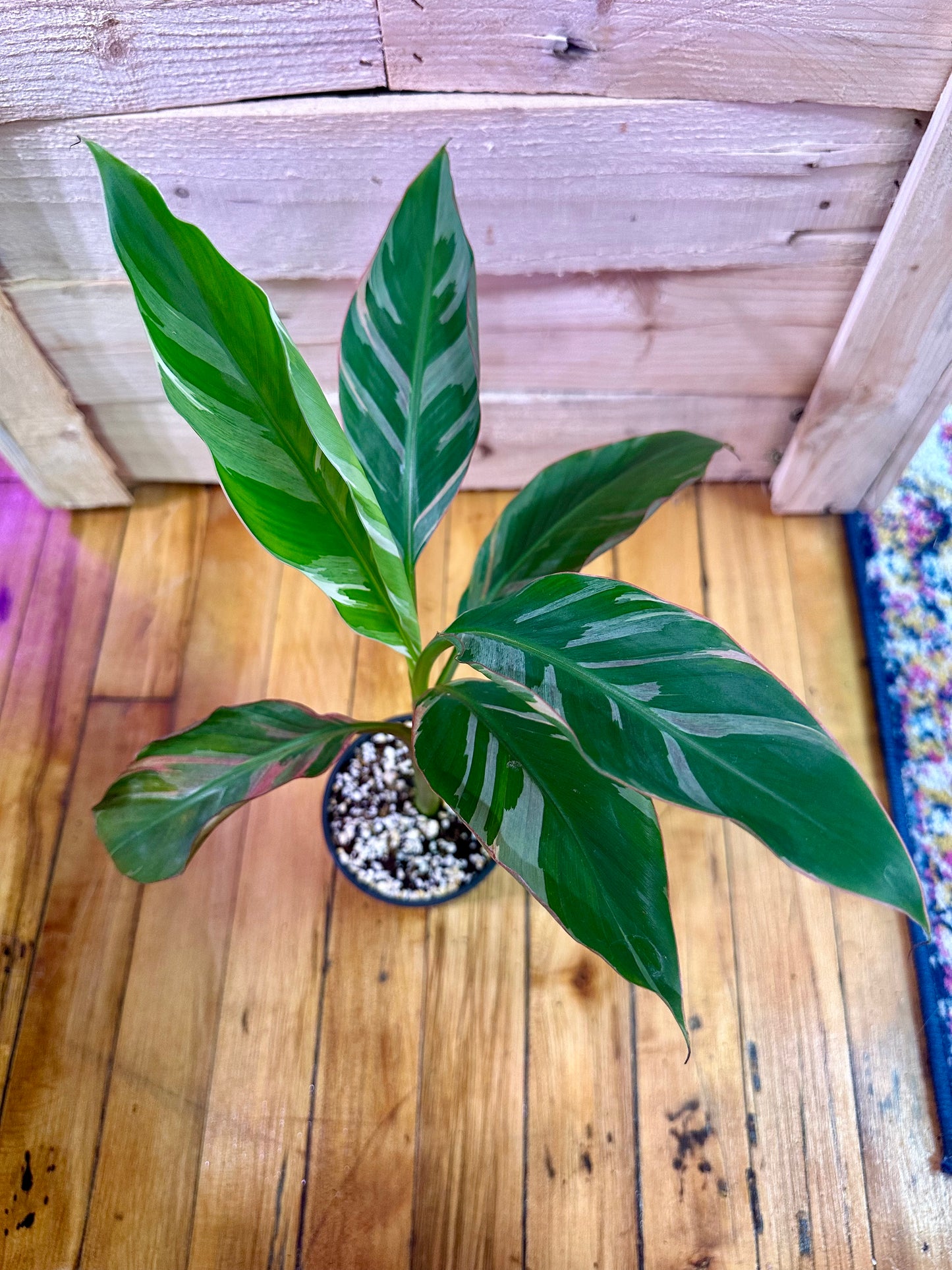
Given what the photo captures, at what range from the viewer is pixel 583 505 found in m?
0.81

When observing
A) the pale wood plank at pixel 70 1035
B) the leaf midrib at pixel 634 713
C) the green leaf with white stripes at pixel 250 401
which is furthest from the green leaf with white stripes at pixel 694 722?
the pale wood plank at pixel 70 1035

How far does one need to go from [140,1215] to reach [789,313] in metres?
1.25

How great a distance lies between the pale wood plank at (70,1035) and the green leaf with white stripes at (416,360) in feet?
2.10

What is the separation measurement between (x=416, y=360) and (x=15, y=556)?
35.5 inches

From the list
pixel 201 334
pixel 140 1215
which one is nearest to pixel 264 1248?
pixel 140 1215

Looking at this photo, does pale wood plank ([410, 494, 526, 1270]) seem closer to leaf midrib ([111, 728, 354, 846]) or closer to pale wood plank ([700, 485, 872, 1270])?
pale wood plank ([700, 485, 872, 1270])

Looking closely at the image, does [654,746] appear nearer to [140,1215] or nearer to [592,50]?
[592,50]

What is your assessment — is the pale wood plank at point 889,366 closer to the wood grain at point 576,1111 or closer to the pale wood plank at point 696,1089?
the pale wood plank at point 696,1089

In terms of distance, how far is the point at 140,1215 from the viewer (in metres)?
0.94

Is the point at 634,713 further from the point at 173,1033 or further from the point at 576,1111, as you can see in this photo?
the point at 173,1033

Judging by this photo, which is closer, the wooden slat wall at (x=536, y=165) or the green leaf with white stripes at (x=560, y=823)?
the green leaf with white stripes at (x=560, y=823)

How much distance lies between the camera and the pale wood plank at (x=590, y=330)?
1044mm

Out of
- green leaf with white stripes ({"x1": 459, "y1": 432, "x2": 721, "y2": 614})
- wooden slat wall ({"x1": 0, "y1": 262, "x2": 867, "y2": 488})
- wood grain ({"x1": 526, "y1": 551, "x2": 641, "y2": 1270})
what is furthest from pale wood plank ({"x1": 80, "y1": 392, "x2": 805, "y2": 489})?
wood grain ({"x1": 526, "y1": 551, "x2": 641, "y2": 1270})

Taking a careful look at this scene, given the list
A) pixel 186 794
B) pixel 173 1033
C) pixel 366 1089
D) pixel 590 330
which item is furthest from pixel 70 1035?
pixel 590 330
